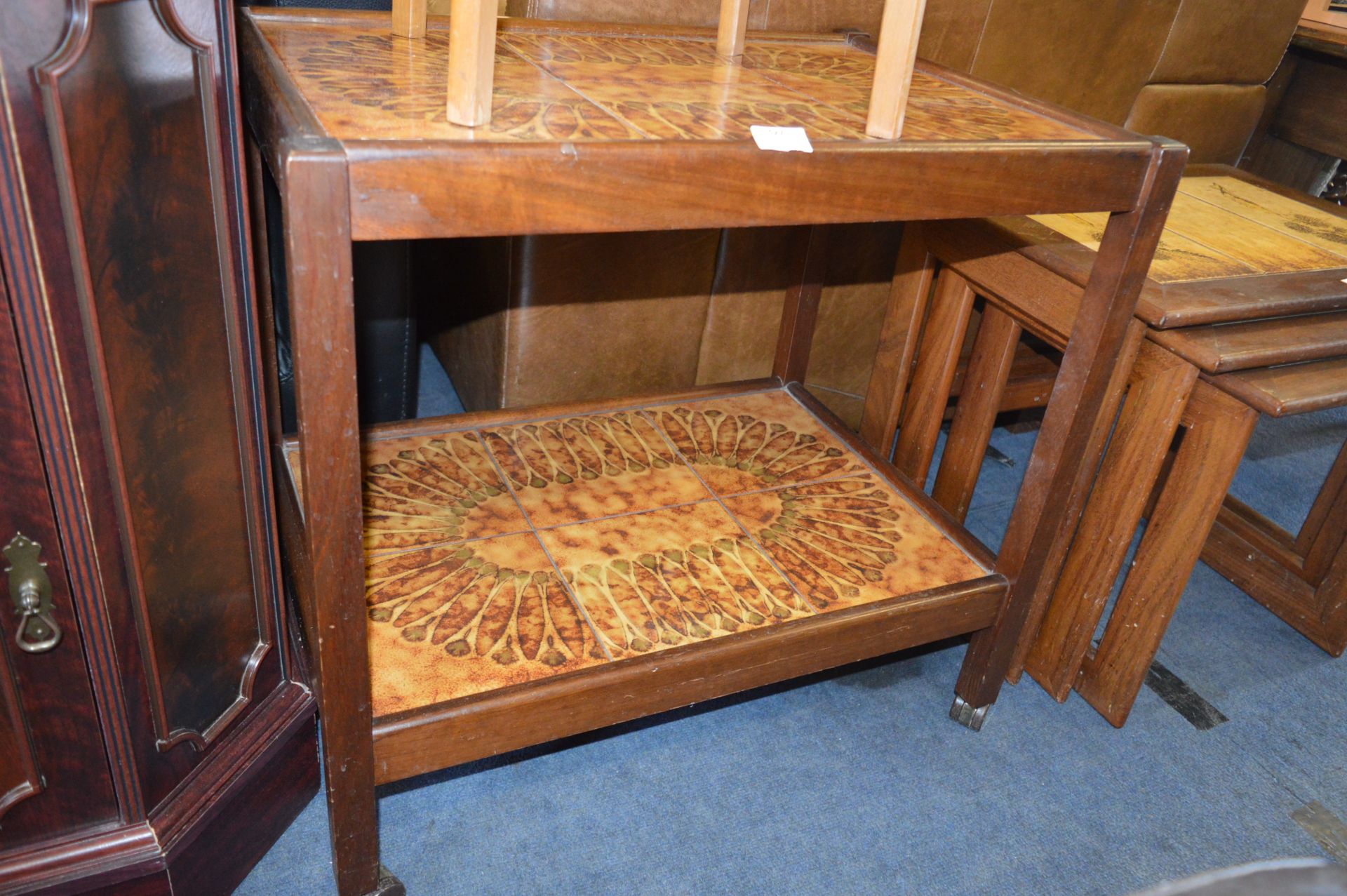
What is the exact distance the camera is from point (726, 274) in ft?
5.49

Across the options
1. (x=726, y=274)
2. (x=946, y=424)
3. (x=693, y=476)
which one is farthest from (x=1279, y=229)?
(x=693, y=476)

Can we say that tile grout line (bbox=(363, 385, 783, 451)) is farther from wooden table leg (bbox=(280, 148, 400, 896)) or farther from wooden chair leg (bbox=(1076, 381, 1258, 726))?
wooden chair leg (bbox=(1076, 381, 1258, 726))

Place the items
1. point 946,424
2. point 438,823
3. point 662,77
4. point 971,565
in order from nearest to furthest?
point 662,77
point 438,823
point 971,565
point 946,424

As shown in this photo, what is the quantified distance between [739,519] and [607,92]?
0.59 meters

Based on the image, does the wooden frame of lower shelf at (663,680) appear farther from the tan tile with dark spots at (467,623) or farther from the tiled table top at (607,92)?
the tiled table top at (607,92)

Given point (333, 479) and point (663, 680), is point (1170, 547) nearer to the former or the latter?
point (663, 680)

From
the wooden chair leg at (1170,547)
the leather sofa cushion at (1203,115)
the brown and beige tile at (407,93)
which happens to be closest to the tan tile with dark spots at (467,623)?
the brown and beige tile at (407,93)

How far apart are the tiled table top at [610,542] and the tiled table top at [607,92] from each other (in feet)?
1.65

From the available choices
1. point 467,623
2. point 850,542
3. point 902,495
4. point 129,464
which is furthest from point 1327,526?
point 129,464

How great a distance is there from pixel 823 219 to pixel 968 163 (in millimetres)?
151

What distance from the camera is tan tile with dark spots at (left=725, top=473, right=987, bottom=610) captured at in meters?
1.25

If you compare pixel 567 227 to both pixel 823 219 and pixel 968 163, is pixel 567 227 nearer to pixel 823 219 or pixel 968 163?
pixel 823 219

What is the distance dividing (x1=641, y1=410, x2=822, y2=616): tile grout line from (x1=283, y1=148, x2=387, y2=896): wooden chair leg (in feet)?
1.68

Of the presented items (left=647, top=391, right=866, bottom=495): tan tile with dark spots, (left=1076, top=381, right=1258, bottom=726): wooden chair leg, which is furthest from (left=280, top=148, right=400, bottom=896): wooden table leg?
(left=1076, top=381, right=1258, bottom=726): wooden chair leg
